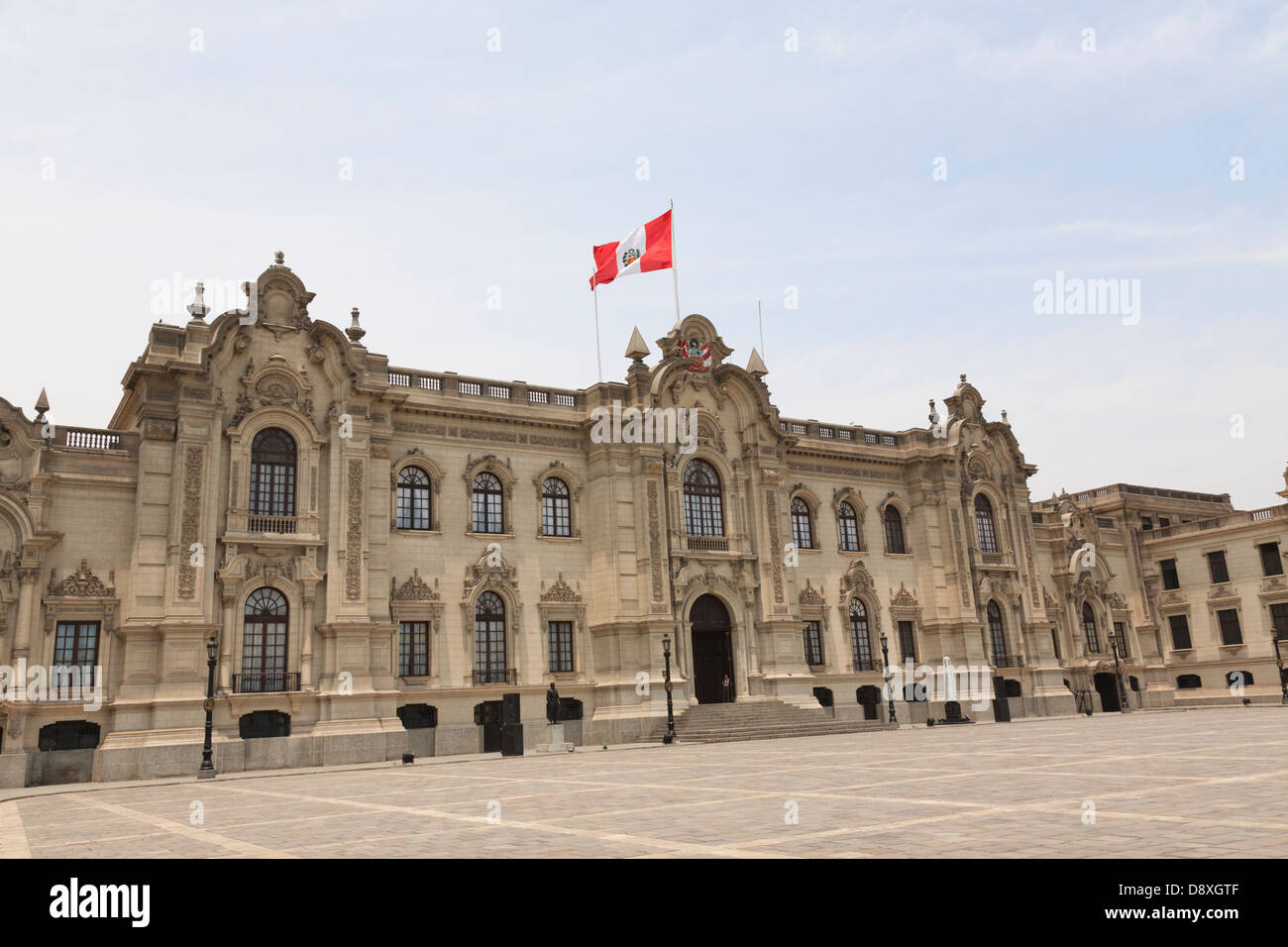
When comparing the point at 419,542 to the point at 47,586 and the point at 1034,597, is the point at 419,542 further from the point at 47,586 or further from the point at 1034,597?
the point at 1034,597

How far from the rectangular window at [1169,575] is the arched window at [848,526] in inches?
890

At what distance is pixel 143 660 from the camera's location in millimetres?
29766

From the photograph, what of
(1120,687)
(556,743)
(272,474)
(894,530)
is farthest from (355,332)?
(1120,687)

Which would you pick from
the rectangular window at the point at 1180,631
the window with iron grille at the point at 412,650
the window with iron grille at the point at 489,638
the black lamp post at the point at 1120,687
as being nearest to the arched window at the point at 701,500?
the window with iron grille at the point at 489,638

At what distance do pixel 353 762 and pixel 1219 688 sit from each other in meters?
45.1

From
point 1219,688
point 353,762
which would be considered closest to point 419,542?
point 353,762

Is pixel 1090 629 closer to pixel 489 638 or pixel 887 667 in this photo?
pixel 887 667

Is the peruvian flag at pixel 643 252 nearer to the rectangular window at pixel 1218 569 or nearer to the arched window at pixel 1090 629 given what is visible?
the arched window at pixel 1090 629

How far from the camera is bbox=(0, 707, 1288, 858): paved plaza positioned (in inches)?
381

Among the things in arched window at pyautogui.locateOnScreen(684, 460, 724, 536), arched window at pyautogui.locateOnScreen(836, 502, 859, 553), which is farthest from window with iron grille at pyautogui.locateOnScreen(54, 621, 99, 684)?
arched window at pyautogui.locateOnScreen(836, 502, 859, 553)

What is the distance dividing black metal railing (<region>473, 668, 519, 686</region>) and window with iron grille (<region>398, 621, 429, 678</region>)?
1966 mm

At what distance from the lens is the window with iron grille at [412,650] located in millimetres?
34375

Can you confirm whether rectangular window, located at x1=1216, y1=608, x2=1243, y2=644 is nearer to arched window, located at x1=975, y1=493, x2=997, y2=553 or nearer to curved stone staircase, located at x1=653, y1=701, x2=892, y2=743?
arched window, located at x1=975, y1=493, x2=997, y2=553

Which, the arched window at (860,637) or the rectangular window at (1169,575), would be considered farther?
the rectangular window at (1169,575)
